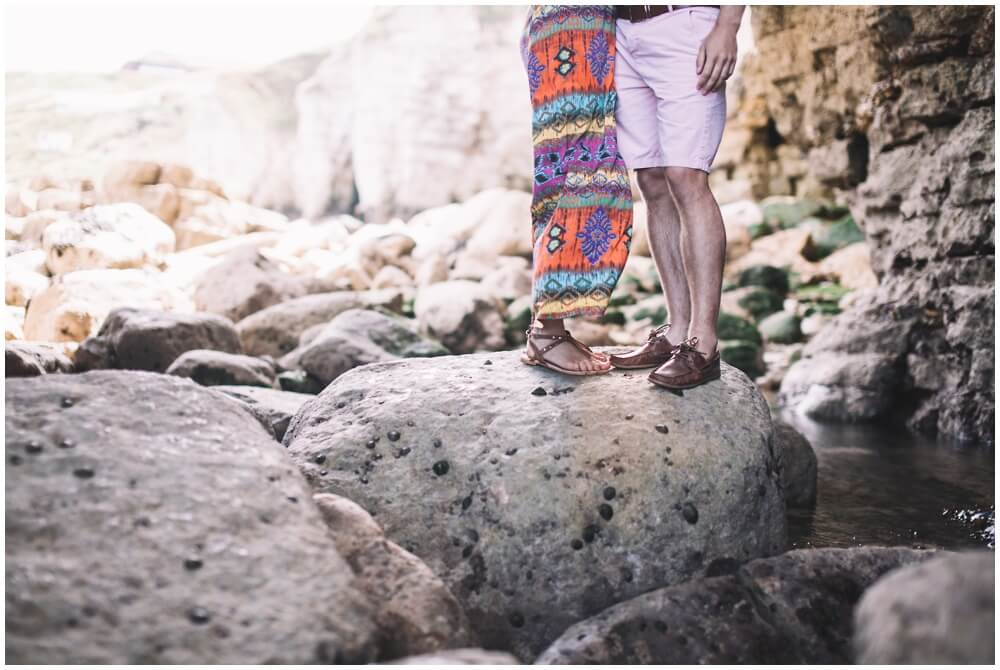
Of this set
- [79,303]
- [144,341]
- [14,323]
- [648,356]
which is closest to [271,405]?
[648,356]

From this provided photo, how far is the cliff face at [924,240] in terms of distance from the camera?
6.40m

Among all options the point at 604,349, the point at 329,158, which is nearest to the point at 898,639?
the point at 604,349

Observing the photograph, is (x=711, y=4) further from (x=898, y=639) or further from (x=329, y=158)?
(x=329, y=158)

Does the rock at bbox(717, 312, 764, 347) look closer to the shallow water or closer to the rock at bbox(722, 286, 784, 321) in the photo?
the rock at bbox(722, 286, 784, 321)

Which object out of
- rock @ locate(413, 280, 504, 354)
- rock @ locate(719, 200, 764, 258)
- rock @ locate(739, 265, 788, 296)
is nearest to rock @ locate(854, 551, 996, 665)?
rock @ locate(413, 280, 504, 354)

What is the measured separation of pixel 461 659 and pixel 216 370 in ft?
18.8

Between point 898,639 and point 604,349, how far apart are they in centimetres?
247

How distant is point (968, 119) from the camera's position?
22.5 feet

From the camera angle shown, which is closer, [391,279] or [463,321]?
[463,321]

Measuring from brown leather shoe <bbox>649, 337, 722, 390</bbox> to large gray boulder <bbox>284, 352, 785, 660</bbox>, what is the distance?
0.14 feet

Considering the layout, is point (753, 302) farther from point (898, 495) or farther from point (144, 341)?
point (144, 341)

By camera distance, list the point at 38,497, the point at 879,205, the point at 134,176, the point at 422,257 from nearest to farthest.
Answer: the point at 38,497 < the point at 879,205 < the point at 422,257 < the point at 134,176

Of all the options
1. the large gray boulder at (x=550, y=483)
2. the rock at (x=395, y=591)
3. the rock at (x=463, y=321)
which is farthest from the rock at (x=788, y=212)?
the rock at (x=395, y=591)

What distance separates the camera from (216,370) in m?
6.76
